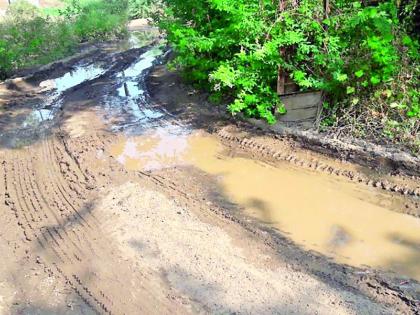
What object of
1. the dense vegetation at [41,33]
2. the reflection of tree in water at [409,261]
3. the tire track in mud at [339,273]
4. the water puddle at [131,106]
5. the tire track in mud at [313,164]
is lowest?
the reflection of tree in water at [409,261]

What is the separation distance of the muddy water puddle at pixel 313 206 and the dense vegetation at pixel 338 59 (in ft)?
4.24

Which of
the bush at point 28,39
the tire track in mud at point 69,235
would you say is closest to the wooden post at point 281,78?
the tire track in mud at point 69,235

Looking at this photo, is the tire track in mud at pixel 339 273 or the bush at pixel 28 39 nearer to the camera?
the tire track in mud at pixel 339 273

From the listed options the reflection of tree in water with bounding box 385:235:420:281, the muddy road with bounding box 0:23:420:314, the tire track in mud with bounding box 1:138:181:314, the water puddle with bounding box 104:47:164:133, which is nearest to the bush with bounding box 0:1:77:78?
the water puddle with bounding box 104:47:164:133

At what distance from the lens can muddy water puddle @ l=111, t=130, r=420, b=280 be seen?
18.1 feet

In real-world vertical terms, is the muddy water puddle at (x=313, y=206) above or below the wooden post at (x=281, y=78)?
below

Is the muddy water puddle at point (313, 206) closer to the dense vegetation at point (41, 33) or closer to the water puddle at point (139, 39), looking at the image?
the dense vegetation at point (41, 33)

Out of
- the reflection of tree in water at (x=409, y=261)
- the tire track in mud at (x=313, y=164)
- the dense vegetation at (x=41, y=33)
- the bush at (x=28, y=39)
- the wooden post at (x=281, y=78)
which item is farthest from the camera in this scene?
the dense vegetation at (x=41, y=33)

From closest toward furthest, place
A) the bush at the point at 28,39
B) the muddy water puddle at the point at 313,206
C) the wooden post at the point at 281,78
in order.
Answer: the muddy water puddle at the point at 313,206 → the wooden post at the point at 281,78 → the bush at the point at 28,39

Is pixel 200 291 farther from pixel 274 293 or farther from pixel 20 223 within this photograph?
pixel 20 223

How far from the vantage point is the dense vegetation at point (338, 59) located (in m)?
7.23

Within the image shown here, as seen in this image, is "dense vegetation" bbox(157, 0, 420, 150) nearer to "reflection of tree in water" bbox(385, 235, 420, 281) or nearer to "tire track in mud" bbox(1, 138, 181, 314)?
"reflection of tree in water" bbox(385, 235, 420, 281)

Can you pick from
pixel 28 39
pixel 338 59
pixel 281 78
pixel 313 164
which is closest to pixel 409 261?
pixel 313 164

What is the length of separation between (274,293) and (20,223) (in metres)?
4.16
